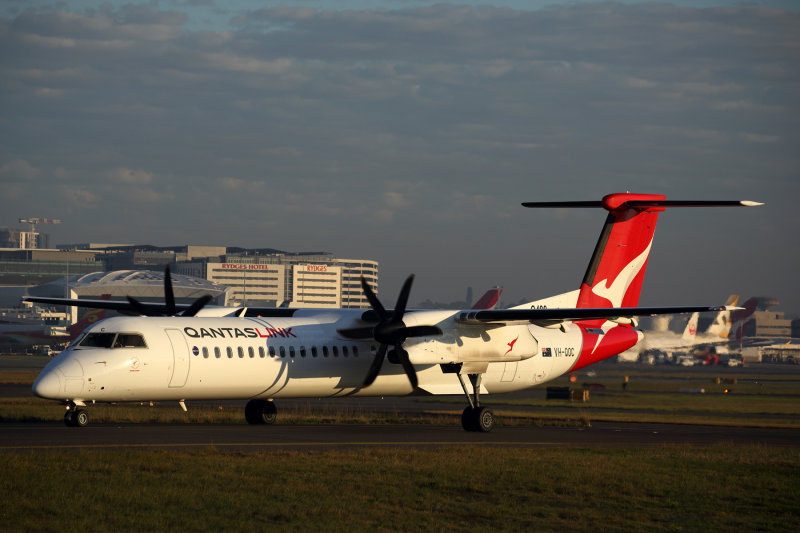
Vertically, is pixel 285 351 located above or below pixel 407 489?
above

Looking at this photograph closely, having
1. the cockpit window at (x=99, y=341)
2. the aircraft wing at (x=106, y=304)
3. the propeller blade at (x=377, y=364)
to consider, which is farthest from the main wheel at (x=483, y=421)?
the cockpit window at (x=99, y=341)

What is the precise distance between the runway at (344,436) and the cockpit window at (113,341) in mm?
2320

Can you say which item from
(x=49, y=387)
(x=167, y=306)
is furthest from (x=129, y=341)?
(x=167, y=306)

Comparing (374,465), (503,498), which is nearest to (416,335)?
(374,465)

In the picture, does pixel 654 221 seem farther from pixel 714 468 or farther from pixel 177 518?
pixel 177 518

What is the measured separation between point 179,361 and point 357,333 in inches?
254

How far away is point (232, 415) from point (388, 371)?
7409 millimetres

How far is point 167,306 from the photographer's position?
1276 inches

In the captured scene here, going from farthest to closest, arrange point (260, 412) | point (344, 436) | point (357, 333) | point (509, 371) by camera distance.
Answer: point (509, 371)
point (260, 412)
point (357, 333)
point (344, 436)

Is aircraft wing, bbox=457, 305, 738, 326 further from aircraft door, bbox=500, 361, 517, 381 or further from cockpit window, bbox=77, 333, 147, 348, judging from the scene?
cockpit window, bbox=77, 333, 147, 348

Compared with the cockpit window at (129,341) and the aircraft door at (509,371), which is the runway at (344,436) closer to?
the aircraft door at (509,371)

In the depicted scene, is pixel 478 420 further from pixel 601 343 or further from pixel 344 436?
pixel 601 343

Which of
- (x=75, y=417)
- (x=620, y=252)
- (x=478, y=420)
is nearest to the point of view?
(x=75, y=417)

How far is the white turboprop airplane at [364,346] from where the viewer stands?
2567cm
